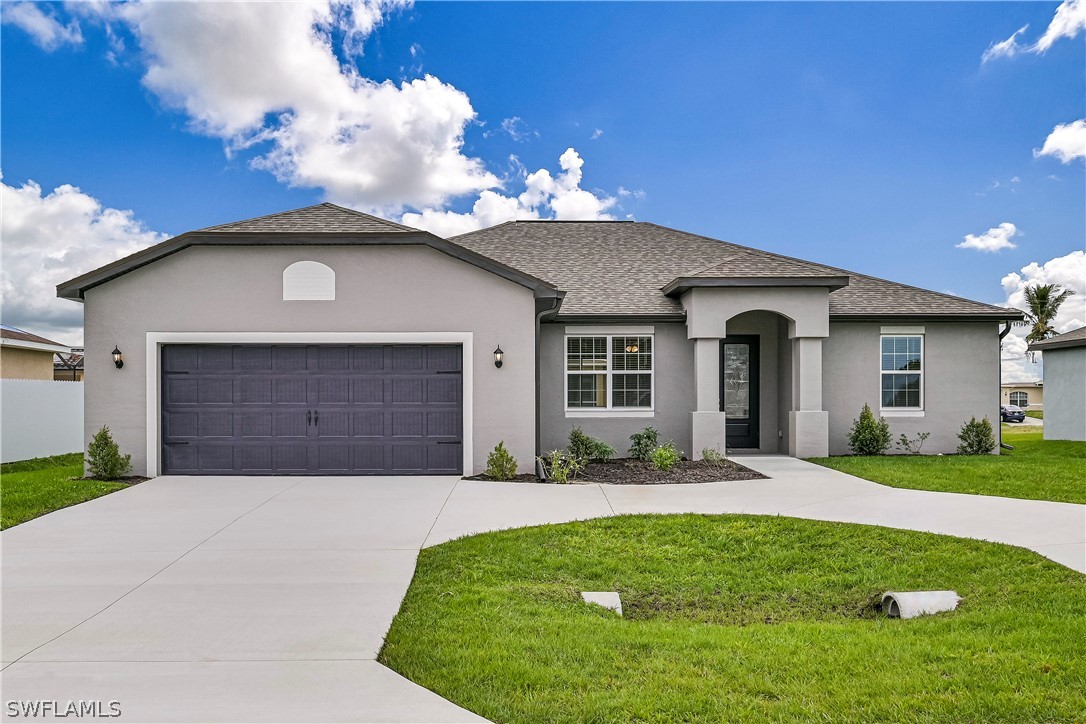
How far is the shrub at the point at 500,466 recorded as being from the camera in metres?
10.5

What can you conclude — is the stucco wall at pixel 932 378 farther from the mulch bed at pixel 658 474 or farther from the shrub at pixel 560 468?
the shrub at pixel 560 468

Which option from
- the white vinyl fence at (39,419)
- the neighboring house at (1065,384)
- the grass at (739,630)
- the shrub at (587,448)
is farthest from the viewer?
the neighboring house at (1065,384)

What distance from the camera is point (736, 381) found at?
578 inches

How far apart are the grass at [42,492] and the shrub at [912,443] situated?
15.3 meters

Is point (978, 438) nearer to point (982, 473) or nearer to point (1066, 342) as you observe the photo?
point (982, 473)

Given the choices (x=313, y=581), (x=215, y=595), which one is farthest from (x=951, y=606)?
(x=215, y=595)

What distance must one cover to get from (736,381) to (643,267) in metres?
3.74

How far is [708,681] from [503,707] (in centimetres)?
116

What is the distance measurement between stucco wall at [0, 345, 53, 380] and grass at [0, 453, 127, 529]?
11.0 m

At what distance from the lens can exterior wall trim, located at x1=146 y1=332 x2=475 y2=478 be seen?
10531 mm

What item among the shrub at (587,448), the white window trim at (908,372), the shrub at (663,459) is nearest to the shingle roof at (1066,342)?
the white window trim at (908,372)

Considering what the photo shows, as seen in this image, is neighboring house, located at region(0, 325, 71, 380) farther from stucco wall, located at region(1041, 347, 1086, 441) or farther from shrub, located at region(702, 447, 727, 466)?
stucco wall, located at region(1041, 347, 1086, 441)

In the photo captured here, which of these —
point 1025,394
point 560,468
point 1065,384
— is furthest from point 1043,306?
point 560,468

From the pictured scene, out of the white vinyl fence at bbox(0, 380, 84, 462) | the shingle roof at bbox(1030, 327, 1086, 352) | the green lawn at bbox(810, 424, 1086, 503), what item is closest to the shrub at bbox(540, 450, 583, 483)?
the green lawn at bbox(810, 424, 1086, 503)
